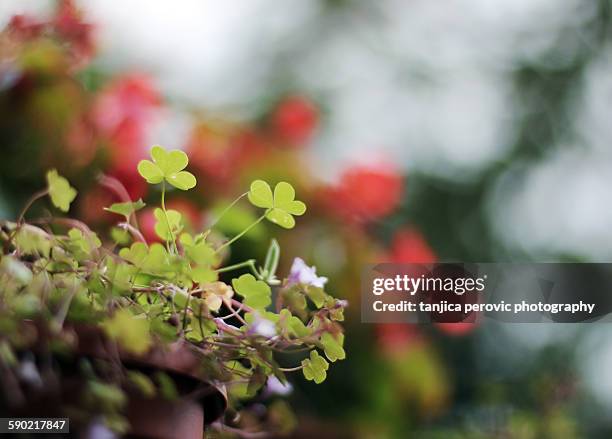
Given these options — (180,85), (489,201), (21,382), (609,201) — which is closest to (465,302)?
(21,382)

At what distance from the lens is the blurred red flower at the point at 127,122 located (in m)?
1.17

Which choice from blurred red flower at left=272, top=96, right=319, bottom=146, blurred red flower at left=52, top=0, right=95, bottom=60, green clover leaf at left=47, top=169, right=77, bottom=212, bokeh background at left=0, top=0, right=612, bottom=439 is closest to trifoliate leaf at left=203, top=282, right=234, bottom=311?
green clover leaf at left=47, top=169, right=77, bottom=212

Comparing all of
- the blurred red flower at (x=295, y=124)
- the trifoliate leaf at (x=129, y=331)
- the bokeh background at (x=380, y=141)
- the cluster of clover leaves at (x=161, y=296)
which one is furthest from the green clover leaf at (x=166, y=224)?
the blurred red flower at (x=295, y=124)

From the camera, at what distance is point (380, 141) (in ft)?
10.8

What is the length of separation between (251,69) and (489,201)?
1.07 metres

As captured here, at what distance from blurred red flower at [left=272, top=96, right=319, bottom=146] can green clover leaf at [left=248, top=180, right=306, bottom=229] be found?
1.00m

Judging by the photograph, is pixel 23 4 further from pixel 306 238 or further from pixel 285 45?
pixel 285 45

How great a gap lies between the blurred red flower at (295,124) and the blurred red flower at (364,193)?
0.64 ft

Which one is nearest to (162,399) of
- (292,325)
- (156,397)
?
(156,397)

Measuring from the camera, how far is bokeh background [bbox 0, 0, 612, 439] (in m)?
1.19

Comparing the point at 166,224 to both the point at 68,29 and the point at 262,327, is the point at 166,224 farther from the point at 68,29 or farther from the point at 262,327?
the point at 68,29

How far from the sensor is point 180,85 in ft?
9.57

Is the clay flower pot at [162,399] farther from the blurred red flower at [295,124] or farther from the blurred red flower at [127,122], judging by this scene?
the blurred red flower at [295,124]

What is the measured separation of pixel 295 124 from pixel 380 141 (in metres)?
1.63
